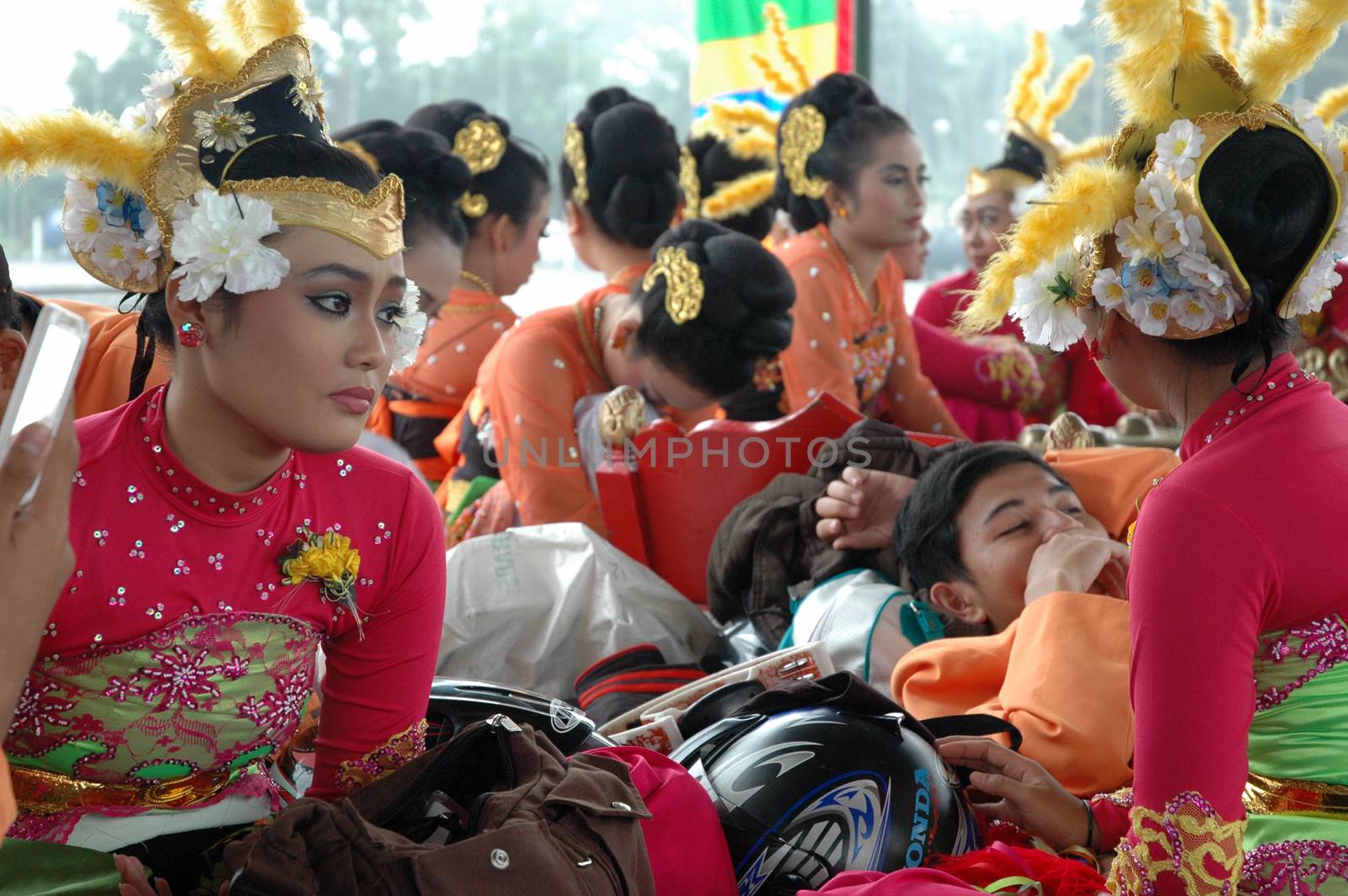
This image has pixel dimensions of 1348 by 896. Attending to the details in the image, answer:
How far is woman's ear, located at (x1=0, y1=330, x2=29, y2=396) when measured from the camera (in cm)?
163

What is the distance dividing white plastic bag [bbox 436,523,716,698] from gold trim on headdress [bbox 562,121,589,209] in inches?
57.4

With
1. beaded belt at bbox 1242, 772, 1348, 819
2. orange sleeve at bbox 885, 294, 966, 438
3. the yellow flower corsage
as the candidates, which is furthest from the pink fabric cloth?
orange sleeve at bbox 885, 294, 966, 438

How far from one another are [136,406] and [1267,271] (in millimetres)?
1165

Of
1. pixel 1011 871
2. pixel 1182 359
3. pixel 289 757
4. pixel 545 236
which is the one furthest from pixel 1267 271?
pixel 545 236

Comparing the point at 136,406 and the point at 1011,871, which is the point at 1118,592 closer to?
the point at 1011,871

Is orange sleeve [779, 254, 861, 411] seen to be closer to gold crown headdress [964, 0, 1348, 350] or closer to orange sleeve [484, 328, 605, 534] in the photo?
orange sleeve [484, 328, 605, 534]

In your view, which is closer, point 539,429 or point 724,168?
point 539,429

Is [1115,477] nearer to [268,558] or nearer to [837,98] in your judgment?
[268,558]

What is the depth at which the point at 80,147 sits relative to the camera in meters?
1.37

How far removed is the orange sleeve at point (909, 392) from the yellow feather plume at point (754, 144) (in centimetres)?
72

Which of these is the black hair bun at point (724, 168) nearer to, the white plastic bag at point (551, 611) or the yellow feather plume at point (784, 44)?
the yellow feather plume at point (784, 44)

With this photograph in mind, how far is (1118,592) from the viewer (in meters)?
2.09

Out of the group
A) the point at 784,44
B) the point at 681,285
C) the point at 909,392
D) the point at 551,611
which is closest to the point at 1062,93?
the point at 784,44

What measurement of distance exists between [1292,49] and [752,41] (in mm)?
3504
